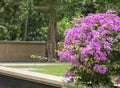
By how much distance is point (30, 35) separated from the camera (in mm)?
39812

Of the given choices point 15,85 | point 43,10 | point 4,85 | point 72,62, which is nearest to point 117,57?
point 72,62

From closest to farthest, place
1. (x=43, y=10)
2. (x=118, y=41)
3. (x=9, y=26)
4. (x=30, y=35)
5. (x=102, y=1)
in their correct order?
(x=118, y=41) → (x=102, y=1) → (x=43, y=10) → (x=9, y=26) → (x=30, y=35)

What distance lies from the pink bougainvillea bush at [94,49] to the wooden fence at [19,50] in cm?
2396

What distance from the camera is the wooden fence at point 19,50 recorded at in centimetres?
3197

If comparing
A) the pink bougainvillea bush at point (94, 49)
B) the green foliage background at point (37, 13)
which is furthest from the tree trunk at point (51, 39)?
the pink bougainvillea bush at point (94, 49)

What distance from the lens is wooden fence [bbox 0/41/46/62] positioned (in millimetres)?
31969

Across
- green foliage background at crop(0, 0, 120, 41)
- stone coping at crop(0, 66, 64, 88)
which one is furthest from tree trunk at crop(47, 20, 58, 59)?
stone coping at crop(0, 66, 64, 88)

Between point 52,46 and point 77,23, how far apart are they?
77.3ft

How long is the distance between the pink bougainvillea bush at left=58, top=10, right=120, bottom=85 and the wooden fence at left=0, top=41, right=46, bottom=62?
24.0m

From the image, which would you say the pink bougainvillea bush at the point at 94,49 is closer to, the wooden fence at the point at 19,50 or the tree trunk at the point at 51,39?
the tree trunk at the point at 51,39

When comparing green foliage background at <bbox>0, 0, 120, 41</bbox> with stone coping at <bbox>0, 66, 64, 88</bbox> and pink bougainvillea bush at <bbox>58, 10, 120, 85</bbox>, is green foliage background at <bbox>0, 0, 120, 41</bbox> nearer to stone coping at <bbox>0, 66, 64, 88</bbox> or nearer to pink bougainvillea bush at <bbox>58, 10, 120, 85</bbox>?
stone coping at <bbox>0, 66, 64, 88</bbox>

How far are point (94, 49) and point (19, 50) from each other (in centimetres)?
2567

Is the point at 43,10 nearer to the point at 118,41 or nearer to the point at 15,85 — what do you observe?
the point at 15,85

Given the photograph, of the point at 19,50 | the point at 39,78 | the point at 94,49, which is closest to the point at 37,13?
the point at 19,50
